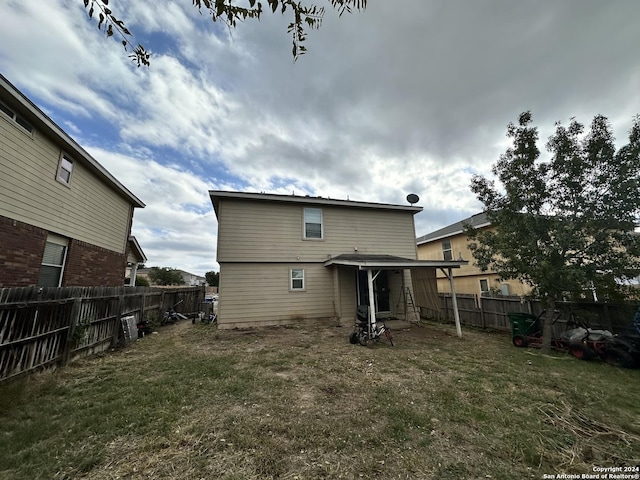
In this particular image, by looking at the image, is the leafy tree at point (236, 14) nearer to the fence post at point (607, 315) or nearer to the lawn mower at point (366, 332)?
the lawn mower at point (366, 332)

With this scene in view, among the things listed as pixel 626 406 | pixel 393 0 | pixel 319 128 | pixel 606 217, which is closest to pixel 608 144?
pixel 606 217

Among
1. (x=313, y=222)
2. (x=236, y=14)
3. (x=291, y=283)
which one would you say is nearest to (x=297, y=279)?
(x=291, y=283)

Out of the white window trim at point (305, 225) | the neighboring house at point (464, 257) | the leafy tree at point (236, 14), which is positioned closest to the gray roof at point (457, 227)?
the neighboring house at point (464, 257)

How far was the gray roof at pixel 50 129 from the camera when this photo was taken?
5980 mm

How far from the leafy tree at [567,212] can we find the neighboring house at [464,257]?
691 centimetres

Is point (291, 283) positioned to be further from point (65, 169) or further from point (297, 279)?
point (65, 169)

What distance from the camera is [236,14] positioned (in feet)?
6.97

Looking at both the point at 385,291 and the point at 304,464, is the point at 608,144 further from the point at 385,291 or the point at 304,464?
the point at 304,464

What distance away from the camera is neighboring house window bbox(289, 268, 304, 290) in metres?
11.0

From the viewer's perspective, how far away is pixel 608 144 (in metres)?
6.65

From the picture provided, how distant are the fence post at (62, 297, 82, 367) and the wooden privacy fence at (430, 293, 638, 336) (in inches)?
470

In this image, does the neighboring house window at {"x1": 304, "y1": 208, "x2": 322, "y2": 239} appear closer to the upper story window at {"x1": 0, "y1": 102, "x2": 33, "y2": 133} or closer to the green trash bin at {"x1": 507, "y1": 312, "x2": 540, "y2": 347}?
the green trash bin at {"x1": 507, "y1": 312, "x2": 540, "y2": 347}

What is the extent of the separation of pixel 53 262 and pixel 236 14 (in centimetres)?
969

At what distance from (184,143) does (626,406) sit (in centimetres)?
1513
